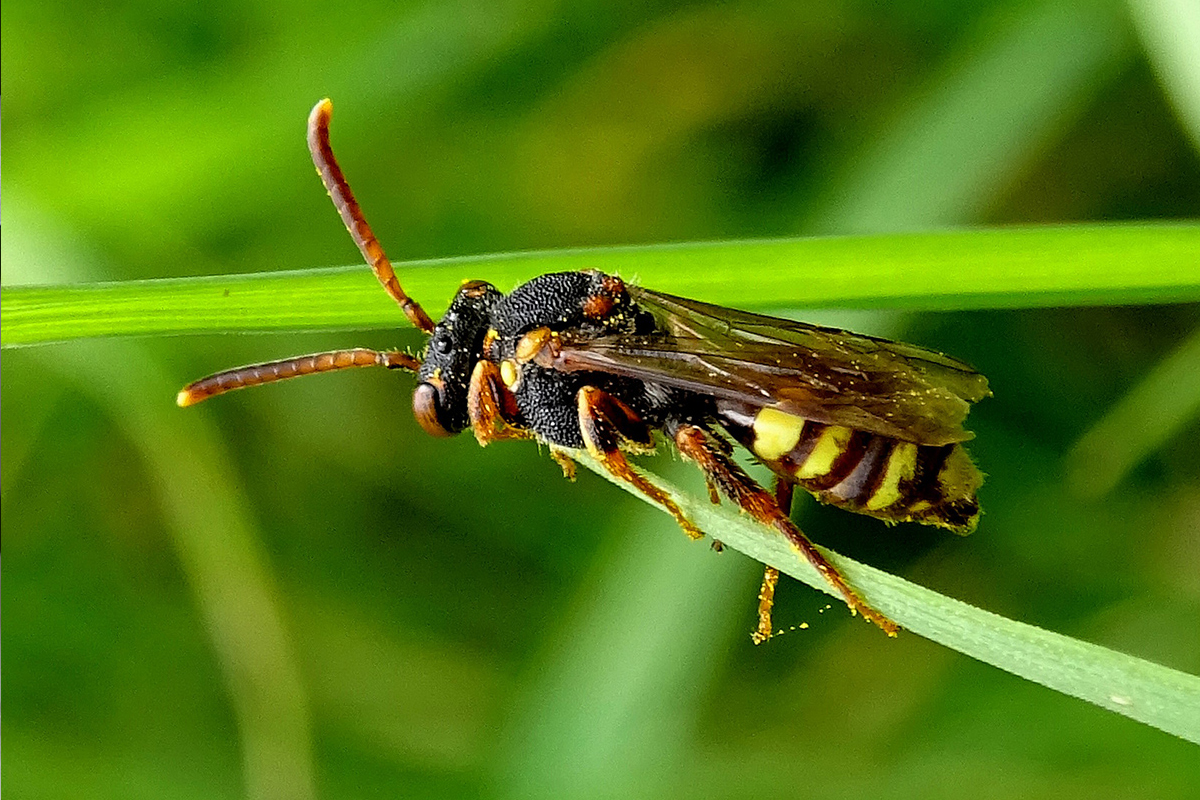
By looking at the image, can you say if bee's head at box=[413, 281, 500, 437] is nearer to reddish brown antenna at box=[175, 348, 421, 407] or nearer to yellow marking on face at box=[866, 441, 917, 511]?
reddish brown antenna at box=[175, 348, 421, 407]

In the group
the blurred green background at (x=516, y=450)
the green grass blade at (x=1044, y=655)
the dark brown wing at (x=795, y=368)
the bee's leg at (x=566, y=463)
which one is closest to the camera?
the green grass blade at (x=1044, y=655)

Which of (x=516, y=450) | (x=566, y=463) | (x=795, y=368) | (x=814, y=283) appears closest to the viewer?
(x=814, y=283)

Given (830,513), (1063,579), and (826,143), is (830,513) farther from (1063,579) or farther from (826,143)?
(826,143)

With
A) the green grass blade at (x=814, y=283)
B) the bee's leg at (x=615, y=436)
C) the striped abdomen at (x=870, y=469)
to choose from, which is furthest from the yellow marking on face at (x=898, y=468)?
the green grass blade at (x=814, y=283)

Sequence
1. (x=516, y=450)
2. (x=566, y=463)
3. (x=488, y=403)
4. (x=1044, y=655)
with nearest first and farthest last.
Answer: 1. (x=1044, y=655)
2. (x=488, y=403)
3. (x=566, y=463)
4. (x=516, y=450)

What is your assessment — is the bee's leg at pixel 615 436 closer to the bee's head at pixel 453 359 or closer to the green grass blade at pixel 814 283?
the bee's head at pixel 453 359

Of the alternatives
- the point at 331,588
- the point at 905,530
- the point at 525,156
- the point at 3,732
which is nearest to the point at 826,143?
the point at 525,156

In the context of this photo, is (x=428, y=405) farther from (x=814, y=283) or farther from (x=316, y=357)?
(x=814, y=283)

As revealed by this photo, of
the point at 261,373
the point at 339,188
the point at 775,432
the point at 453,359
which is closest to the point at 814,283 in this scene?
the point at 775,432
